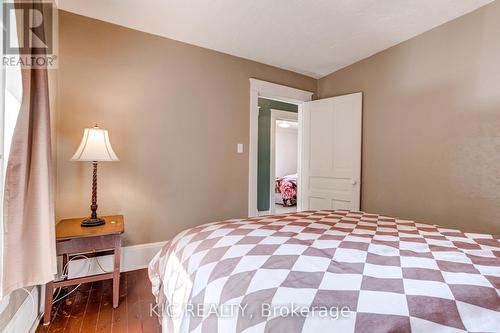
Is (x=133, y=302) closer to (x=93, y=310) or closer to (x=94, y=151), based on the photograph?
(x=93, y=310)

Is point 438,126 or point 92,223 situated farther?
point 438,126

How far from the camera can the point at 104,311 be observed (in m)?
1.81

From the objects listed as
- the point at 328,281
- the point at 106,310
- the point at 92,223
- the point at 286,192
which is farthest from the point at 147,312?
the point at 286,192

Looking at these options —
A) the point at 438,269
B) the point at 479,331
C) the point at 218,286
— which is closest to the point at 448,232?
the point at 438,269

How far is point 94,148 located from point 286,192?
4761 millimetres

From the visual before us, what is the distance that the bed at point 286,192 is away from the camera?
6.12 meters

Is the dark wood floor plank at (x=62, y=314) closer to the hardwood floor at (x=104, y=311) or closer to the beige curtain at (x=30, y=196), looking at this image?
the hardwood floor at (x=104, y=311)

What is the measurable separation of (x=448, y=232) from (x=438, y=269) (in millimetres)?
746

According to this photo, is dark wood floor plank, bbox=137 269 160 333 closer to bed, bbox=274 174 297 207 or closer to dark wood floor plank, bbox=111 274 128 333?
dark wood floor plank, bbox=111 274 128 333

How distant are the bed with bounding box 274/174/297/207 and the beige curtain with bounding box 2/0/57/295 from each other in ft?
16.5

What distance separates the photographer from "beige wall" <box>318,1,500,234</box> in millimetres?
2307

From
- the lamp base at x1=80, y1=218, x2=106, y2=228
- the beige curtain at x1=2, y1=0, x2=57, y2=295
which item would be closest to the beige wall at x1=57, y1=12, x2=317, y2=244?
the lamp base at x1=80, y1=218, x2=106, y2=228

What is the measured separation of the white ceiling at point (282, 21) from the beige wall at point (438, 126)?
24cm

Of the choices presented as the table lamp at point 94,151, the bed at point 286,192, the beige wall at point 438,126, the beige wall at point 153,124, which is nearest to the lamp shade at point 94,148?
the table lamp at point 94,151
